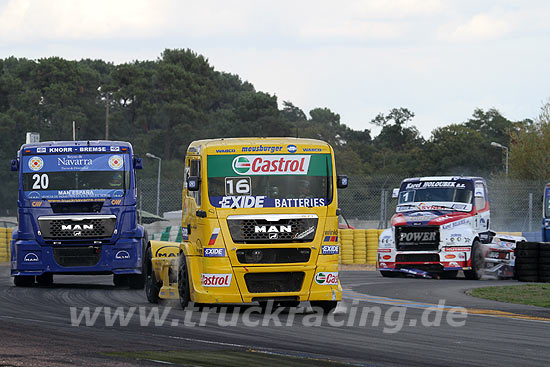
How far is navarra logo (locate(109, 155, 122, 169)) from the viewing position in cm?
1983

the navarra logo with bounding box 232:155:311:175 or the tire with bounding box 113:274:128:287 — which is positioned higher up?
the navarra logo with bounding box 232:155:311:175

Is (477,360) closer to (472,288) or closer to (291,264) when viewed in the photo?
(291,264)

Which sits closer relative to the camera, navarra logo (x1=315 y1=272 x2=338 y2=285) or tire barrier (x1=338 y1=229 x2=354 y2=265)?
navarra logo (x1=315 y1=272 x2=338 y2=285)

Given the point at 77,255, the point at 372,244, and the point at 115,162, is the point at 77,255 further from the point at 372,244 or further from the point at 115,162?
the point at 372,244

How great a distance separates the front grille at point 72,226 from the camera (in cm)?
1928

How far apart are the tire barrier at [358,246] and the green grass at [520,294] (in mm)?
9074

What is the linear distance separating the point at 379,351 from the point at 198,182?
484 centimetres

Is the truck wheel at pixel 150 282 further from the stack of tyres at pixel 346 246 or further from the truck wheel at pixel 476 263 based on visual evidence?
the stack of tyres at pixel 346 246

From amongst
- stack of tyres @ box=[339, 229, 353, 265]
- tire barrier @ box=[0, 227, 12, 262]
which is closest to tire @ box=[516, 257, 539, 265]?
stack of tyres @ box=[339, 229, 353, 265]

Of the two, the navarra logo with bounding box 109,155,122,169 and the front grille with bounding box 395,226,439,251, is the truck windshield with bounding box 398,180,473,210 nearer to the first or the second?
the front grille with bounding box 395,226,439,251

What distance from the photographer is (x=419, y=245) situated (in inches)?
969

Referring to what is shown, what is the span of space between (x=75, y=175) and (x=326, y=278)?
23.9ft

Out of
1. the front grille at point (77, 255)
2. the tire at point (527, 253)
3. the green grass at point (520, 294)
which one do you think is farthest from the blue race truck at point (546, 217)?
the front grille at point (77, 255)

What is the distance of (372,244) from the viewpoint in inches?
1217
